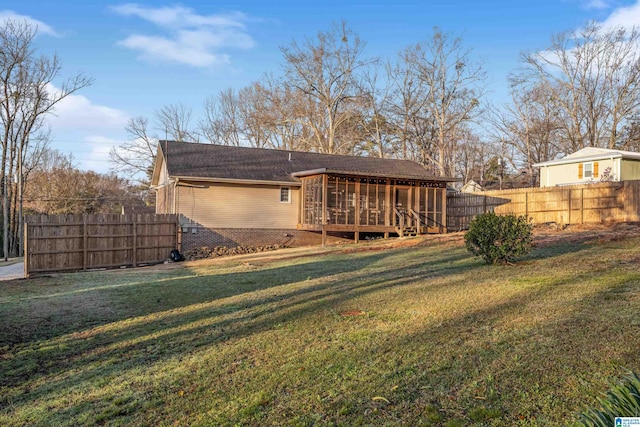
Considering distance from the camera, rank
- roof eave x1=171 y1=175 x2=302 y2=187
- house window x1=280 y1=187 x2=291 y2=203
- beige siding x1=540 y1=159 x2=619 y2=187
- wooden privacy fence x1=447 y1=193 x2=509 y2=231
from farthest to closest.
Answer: beige siding x1=540 y1=159 x2=619 y2=187 < wooden privacy fence x1=447 y1=193 x2=509 y2=231 < house window x1=280 y1=187 x2=291 y2=203 < roof eave x1=171 y1=175 x2=302 y2=187

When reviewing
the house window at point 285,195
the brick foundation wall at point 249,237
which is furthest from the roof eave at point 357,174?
the brick foundation wall at point 249,237

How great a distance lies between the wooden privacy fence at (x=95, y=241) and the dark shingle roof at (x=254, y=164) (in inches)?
114

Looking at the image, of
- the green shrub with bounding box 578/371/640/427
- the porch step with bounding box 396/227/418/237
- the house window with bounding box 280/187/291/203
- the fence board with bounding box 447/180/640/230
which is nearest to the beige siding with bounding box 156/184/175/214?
the house window with bounding box 280/187/291/203

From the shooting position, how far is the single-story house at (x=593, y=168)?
961 inches

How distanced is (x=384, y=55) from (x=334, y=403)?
3570 centimetres

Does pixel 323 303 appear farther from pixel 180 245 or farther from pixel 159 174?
pixel 159 174

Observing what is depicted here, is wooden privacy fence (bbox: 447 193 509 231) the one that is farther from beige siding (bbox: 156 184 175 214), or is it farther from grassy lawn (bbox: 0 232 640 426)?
beige siding (bbox: 156 184 175 214)

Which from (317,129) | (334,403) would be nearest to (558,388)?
(334,403)

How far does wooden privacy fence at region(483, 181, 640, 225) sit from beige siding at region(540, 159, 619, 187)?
7.39 meters

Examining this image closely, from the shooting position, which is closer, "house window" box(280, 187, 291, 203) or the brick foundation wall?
the brick foundation wall

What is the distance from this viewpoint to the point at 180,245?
62.4ft

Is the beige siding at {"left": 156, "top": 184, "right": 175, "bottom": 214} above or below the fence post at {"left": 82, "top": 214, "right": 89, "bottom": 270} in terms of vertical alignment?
above

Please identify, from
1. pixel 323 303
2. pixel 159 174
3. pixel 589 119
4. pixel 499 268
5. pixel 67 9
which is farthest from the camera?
pixel 589 119

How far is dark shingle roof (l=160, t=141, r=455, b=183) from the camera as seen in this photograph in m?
20.2
